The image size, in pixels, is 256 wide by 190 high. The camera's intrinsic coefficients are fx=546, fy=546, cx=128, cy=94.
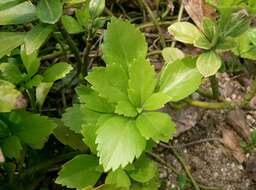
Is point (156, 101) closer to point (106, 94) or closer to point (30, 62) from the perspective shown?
point (106, 94)

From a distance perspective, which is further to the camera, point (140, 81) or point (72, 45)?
point (72, 45)

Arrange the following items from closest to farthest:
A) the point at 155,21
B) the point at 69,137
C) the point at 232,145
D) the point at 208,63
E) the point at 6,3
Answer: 1. the point at 6,3
2. the point at 208,63
3. the point at 69,137
4. the point at 232,145
5. the point at 155,21

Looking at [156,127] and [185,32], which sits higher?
[185,32]

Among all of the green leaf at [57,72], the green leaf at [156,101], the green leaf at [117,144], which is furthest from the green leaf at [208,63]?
the green leaf at [57,72]

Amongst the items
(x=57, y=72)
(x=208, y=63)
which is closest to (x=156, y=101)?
(x=208, y=63)

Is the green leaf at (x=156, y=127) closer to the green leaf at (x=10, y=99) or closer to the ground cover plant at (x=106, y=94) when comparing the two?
the ground cover plant at (x=106, y=94)

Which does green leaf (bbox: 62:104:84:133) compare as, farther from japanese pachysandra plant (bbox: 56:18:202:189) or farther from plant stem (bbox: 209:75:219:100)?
plant stem (bbox: 209:75:219:100)

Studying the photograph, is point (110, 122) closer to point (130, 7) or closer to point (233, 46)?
point (233, 46)

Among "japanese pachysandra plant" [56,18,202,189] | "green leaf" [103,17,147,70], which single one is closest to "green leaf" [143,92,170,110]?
"japanese pachysandra plant" [56,18,202,189]
